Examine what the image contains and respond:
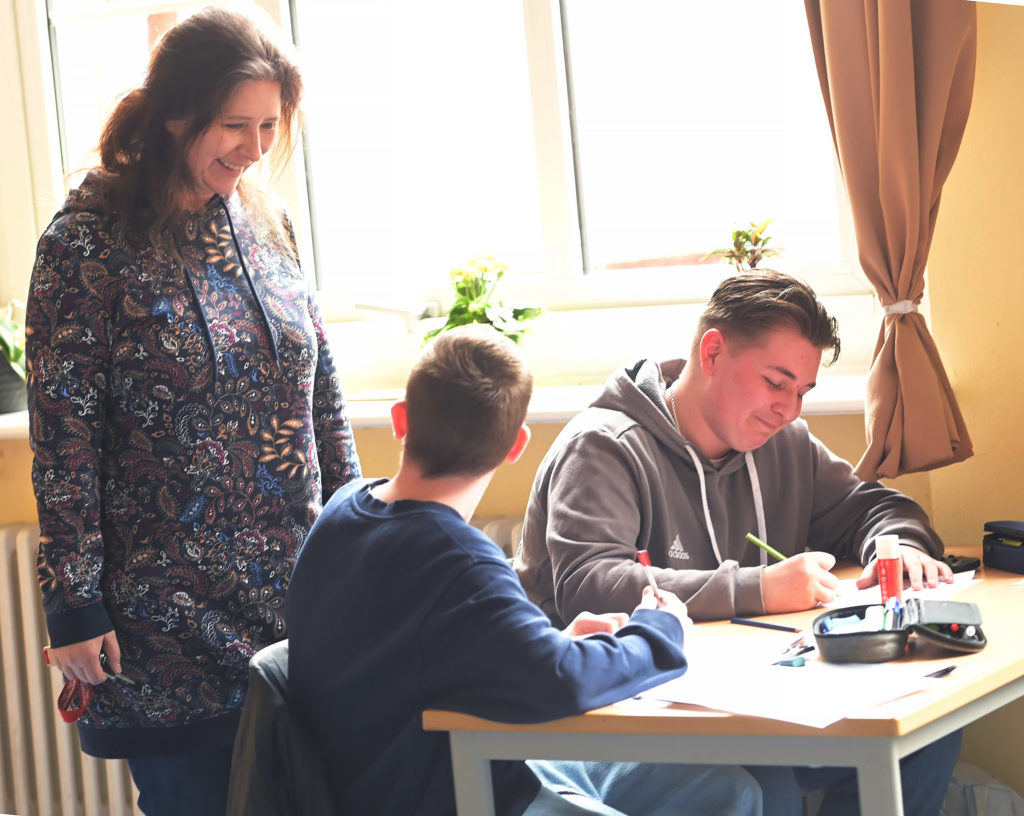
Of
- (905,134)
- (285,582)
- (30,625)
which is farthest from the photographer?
(30,625)

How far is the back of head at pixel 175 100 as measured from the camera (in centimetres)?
187

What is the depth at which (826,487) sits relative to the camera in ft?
7.24

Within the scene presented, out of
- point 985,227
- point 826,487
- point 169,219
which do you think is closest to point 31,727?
point 169,219

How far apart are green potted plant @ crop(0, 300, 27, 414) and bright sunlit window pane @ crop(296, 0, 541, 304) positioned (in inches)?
31.8

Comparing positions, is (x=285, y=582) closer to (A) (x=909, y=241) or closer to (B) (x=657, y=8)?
(A) (x=909, y=241)

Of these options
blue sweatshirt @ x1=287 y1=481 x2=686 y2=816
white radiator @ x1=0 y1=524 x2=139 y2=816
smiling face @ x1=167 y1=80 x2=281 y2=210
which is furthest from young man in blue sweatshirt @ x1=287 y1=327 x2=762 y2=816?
white radiator @ x1=0 y1=524 x2=139 y2=816

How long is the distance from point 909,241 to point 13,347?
2263 millimetres

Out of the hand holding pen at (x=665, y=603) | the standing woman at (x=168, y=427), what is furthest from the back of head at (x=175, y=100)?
the hand holding pen at (x=665, y=603)

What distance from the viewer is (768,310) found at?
2.02 meters

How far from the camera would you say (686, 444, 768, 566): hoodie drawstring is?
2.08 m

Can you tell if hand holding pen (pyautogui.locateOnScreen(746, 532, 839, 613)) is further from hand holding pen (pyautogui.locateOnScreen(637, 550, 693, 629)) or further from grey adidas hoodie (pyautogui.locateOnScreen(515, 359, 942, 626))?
hand holding pen (pyautogui.locateOnScreen(637, 550, 693, 629))

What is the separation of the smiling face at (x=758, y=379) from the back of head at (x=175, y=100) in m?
0.85

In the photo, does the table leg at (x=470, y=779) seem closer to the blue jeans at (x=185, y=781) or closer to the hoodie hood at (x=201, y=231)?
the blue jeans at (x=185, y=781)

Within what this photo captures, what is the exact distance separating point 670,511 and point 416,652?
723mm
